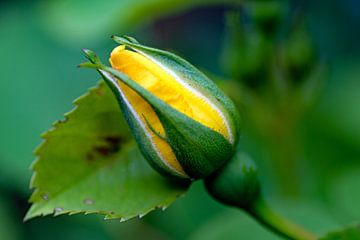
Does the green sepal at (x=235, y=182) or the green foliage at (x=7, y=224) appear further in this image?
the green foliage at (x=7, y=224)

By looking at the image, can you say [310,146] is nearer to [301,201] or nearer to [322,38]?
[301,201]

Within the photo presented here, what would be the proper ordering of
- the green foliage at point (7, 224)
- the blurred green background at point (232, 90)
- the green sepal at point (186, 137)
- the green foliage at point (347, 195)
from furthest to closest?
the green foliage at point (7, 224), the green foliage at point (347, 195), the blurred green background at point (232, 90), the green sepal at point (186, 137)

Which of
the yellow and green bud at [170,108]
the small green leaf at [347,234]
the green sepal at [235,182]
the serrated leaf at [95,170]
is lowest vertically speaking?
the small green leaf at [347,234]

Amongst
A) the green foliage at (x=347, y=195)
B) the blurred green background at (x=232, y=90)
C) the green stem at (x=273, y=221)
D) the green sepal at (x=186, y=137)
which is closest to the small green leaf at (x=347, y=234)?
the green stem at (x=273, y=221)

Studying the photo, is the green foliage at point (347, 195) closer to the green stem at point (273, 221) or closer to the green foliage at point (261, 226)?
the green foliage at point (261, 226)

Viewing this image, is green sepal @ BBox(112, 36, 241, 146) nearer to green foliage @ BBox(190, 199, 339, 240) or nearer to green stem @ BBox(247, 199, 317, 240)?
green stem @ BBox(247, 199, 317, 240)

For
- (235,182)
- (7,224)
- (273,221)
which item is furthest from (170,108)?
(7,224)

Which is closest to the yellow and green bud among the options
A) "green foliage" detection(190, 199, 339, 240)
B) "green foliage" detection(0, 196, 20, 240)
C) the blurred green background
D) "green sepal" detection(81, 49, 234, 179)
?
"green sepal" detection(81, 49, 234, 179)
